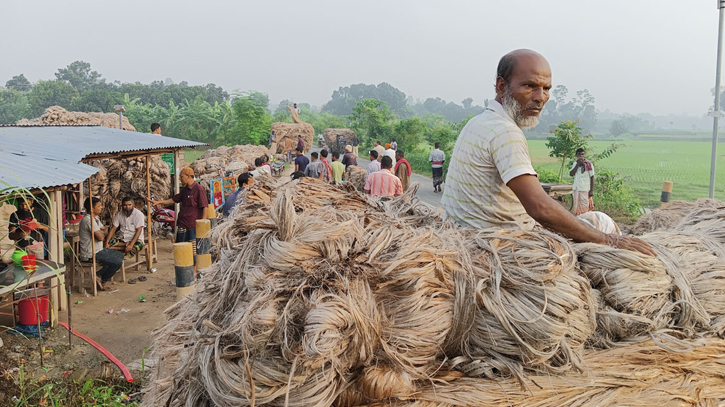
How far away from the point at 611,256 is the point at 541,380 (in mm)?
560

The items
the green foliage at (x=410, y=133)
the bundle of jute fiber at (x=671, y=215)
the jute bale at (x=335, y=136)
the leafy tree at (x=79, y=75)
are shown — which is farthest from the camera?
the leafy tree at (x=79, y=75)

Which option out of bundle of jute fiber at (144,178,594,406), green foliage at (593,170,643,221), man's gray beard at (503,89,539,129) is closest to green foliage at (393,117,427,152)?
green foliage at (593,170,643,221)

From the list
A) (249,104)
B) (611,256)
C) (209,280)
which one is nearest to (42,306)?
(209,280)

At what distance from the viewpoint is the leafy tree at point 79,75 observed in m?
66.9

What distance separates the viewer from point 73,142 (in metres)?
7.41

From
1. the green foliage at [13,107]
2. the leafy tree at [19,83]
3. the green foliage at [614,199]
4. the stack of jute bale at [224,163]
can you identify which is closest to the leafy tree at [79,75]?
the leafy tree at [19,83]

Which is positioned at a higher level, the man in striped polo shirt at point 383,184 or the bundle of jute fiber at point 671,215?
the bundle of jute fiber at point 671,215

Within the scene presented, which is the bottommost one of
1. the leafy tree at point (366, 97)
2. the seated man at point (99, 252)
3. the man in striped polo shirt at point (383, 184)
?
the seated man at point (99, 252)

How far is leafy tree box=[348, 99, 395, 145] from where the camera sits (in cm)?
3304

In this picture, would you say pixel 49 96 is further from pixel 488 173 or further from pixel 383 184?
pixel 488 173

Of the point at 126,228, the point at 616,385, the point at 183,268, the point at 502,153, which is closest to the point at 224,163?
the point at 126,228

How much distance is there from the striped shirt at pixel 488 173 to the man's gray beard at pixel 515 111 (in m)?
0.03

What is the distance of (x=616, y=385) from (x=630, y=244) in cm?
57

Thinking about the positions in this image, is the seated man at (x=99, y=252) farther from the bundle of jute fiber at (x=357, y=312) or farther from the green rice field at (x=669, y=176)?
the green rice field at (x=669, y=176)
